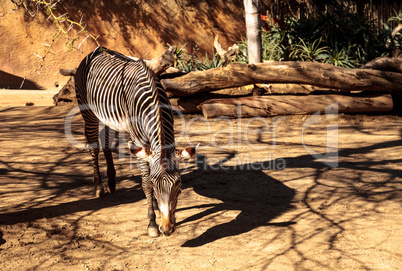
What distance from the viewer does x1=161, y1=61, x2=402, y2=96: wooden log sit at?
916 cm

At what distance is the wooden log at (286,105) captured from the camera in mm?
9172

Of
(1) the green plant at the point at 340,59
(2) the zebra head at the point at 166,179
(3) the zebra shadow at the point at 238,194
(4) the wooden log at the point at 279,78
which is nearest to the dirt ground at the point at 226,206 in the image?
(3) the zebra shadow at the point at 238,194

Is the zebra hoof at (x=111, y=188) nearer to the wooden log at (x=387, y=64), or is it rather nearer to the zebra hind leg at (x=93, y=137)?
the zebra hind leg at (x=93, y=137)

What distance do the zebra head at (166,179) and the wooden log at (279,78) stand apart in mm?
5199

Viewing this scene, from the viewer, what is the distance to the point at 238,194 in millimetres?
5465

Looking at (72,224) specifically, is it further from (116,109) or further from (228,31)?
(228,31)

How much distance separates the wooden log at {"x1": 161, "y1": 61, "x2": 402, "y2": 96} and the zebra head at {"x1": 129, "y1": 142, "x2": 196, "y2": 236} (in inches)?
205

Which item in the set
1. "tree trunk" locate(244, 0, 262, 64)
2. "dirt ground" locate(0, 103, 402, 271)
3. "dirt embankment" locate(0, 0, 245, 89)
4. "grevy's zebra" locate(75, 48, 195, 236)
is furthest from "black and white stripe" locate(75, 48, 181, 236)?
"dirt embankment" locate(0, 0, 245, 89)

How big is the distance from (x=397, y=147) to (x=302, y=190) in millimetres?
2610

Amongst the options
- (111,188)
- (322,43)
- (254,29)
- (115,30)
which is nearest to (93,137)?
(111,188)

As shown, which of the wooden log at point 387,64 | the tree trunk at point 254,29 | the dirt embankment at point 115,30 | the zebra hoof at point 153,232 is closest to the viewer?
the zebra hoof at point 153,232

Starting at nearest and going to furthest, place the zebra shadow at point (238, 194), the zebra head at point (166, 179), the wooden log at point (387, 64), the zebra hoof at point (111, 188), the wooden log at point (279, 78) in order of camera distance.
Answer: the zebra head at point (166, 179) → the zebra shadow at point (238, 194) → the zebra hoof at point (111, 188) → the wooden log at point (279, 78) → the wooden log at point (387, 64)

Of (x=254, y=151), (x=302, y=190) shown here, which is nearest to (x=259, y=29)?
(x=254, y=151)

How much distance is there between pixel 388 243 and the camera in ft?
13.1
